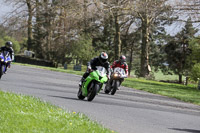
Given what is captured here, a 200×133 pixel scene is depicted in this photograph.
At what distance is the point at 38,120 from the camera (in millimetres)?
8109

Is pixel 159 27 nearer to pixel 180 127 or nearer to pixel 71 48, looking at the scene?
pixel 71 48

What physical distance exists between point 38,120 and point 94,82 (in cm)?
615

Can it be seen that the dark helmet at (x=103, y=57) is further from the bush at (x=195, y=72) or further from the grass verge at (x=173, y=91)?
the bush at (x=195, y=72)

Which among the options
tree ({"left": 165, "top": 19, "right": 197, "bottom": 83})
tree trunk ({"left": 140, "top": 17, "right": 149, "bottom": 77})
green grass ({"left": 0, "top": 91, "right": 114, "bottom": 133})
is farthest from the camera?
tree ({"left": 165, "top": 19, "right": 197, "bottom": 83})

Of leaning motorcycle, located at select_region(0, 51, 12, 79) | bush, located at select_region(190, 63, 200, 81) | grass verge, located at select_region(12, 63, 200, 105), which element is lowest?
grass verge, located at select_region(12, 63, 200, 105)

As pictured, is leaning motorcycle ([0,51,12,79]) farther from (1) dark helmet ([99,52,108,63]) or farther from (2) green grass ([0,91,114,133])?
(2) green grass ([0,91,114,133])

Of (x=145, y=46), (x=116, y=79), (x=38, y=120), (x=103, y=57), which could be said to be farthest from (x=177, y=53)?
(x=38, y=120)

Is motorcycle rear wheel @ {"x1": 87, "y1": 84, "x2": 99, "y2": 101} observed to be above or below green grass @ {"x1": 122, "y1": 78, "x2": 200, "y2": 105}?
above

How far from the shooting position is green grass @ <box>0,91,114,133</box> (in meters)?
7.30

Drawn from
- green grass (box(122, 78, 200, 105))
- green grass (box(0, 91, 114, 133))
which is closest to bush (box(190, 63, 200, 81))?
green grass (box(122, 78, 200, 105))

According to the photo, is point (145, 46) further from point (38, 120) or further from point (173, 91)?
point (38, 120)

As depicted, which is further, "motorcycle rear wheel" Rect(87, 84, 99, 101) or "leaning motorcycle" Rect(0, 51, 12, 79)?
"leaning motorcycle" Rect(0, 51, 12, 79)

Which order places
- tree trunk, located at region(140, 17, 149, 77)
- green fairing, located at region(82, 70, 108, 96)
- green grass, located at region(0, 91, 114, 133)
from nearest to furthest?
green grass, located at region(0, 91, 114, 133), green fairing, located at region(82, 70, 108, 96), tree trunk, located at region(140, 17, 149, 77)

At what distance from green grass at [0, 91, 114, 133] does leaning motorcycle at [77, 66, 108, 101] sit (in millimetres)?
3812
